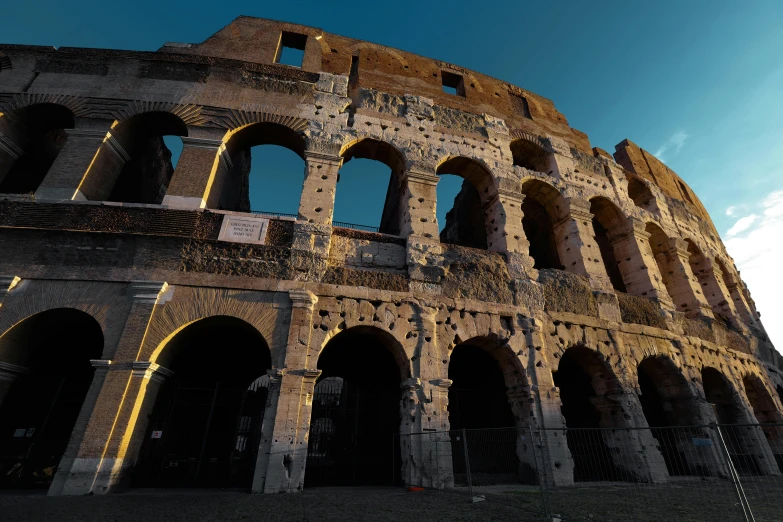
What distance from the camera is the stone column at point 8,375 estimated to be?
6273 millimetres

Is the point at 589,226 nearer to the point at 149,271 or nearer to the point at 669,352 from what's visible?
the point at 669,352

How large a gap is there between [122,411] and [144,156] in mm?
7153

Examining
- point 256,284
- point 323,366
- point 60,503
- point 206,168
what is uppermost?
point 206,168

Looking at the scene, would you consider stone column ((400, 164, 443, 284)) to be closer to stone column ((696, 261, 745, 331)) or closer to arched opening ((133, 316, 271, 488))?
arched opening ((133, 316, 271, 488))

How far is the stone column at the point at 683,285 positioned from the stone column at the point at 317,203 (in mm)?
10328

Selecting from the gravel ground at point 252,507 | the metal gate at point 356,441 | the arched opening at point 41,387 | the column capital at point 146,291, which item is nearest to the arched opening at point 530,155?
the metal gate at point 356,441

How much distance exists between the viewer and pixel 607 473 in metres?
7.87

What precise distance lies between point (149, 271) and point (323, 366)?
424 centimetres

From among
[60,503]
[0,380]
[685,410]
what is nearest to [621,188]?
[685,410]

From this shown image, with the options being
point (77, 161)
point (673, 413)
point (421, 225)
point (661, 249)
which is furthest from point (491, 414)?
point (77, 161)

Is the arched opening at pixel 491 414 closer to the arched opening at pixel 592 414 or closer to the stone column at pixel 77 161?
the arched opening at pixel 592 414

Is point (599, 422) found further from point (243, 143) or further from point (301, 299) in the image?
point (243, 143)

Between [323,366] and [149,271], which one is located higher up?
[149,271]

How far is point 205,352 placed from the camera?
8.58m
